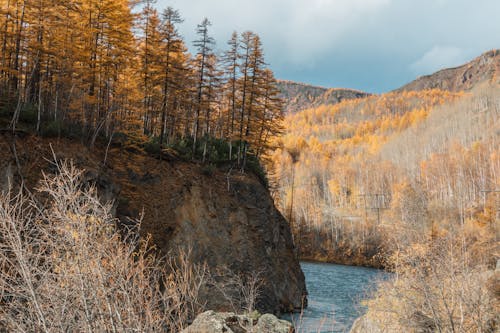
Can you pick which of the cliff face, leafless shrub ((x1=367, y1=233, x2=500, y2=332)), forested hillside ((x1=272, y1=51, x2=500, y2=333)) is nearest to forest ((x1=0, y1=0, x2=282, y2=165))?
the cliff face

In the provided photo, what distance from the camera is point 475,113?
119875 mm

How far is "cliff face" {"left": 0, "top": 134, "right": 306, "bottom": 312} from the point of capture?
60.8 feet

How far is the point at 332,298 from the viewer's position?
105 ft

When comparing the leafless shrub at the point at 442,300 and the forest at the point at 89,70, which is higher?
the forest at the point at 89,70

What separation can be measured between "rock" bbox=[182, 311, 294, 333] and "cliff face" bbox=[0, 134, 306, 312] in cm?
996

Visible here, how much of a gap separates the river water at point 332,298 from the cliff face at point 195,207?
1890 millimetres

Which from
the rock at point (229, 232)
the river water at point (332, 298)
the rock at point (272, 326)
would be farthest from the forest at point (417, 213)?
the rock at point (229, 232)

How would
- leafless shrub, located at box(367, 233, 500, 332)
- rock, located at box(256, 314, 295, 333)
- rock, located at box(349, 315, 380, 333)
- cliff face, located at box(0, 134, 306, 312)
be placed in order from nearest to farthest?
rock, located at box(256, 314, 295, 333)
leafless shrub, located at box(367, 233, 500, 332)
rock, located at box(349, 315, 380, 333)
cliff face, located at box(0, 134, 306, 312)

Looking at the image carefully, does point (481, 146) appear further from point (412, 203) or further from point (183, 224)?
point (183, 224)

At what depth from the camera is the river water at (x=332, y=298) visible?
23.1m

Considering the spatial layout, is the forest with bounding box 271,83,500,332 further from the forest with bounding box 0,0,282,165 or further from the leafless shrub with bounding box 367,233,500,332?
the forest with bounding box 0,0,282,165

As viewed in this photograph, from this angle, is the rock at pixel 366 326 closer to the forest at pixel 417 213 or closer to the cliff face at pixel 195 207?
the forest at pixel 417 213

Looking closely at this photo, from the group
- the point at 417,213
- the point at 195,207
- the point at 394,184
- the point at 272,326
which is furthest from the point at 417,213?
the point at 272,326

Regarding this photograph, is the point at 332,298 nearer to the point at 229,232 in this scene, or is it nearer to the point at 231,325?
the point at 229,232
